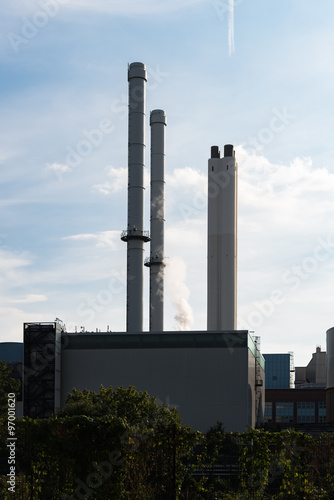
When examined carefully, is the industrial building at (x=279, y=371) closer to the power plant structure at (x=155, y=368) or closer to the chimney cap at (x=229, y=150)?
the chimney cap at (x=229, y=150)

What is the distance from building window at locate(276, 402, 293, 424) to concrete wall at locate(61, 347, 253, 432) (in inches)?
1807

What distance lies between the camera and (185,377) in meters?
63.3

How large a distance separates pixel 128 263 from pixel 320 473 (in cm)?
5825

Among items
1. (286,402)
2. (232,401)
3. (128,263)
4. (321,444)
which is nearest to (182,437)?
(321,444)

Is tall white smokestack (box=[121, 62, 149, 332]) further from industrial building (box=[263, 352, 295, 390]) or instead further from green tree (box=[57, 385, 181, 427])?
industrial building (box=[263, 352, 295, 390])

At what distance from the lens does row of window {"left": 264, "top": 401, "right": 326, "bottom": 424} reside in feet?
351

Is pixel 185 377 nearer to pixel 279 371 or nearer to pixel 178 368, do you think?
pixel 178 368

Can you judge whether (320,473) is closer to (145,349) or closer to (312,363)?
(145,349)

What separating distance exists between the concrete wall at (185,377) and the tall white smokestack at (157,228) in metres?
19.7

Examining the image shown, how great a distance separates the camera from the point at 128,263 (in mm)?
78750

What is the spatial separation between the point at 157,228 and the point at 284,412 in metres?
42.0

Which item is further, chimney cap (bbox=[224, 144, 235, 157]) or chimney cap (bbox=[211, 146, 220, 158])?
chimney cap (bbox=[211, 146, 220, 158])

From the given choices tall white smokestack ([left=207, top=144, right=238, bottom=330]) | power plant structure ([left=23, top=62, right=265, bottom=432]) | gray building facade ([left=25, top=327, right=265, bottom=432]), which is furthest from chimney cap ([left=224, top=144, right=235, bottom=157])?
gray building facade ([left=25, top=327, right=265, bottom=432])

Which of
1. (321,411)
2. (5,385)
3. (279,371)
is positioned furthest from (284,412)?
(5,385)
